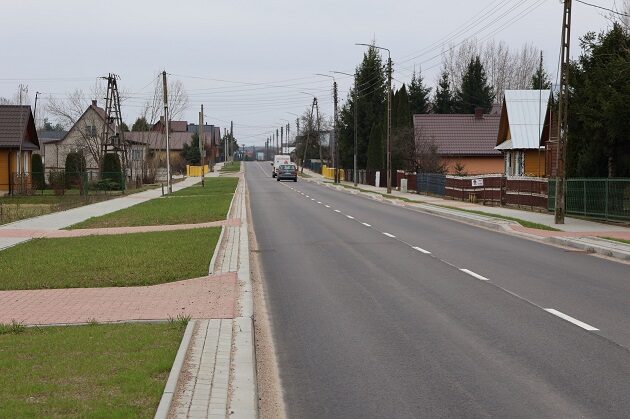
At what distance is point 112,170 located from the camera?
58438mm

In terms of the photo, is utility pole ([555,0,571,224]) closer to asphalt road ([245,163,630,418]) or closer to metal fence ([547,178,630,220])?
metal fence ([547,178,630,220])

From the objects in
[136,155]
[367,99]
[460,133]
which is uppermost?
[367,99]

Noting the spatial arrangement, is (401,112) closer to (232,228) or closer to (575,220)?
(575,220)

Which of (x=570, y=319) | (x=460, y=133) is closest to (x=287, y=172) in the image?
(x=460, y=133)

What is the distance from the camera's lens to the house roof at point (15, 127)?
5019 centimetres

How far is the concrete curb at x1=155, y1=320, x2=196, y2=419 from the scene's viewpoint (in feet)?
17.5

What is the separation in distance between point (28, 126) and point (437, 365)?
52.2 meters

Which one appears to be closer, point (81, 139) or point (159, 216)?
point (159, 216)

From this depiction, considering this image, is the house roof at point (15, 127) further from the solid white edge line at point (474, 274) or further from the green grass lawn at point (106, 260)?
the solid white edge line at point (474, 274)

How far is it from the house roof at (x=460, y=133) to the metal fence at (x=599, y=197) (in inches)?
1384

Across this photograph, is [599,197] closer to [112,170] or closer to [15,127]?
[15,127]

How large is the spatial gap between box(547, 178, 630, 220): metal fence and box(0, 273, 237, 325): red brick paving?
16.0 meters

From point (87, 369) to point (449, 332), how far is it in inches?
159

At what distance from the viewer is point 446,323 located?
30.5 ft
